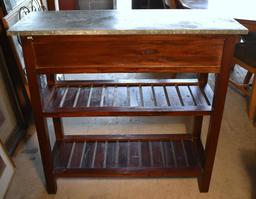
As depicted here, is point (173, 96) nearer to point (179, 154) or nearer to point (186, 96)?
point (186, 96)

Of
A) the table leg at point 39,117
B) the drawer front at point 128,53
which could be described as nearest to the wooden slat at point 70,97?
the table leg at point 39,117

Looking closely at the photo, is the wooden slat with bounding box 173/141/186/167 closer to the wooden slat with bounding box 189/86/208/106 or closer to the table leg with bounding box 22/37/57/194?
the wooden slat with bounding box 189/86/208/106

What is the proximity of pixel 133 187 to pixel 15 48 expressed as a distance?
113 cm

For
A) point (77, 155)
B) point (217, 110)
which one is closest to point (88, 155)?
point (77, 155)

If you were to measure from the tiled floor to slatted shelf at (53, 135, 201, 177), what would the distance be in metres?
0.13

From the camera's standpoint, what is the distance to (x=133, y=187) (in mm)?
1506

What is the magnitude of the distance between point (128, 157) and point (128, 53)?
68 centimetres

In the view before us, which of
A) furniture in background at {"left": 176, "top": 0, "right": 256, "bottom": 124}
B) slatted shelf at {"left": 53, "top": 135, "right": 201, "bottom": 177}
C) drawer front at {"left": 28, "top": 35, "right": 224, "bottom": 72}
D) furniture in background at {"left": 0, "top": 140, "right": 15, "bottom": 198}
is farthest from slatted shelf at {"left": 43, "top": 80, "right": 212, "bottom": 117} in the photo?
furniture in background at {"left": 176, "top": 0, "right": 256, "bottom": 124}

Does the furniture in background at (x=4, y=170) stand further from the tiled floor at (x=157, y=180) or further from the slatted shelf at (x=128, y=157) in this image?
the slatted shelf at (x=128, y=157)

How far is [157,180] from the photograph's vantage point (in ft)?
5.08

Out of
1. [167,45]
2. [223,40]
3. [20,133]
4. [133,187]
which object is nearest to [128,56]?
[167,45]

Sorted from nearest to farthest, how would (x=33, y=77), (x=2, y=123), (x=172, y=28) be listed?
1. (x=172, y=28)
2. (x=33, y=77)
3. (x=2, y=123)

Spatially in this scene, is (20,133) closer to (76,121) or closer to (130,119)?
(76,121)

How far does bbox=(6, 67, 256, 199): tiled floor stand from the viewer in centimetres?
146
